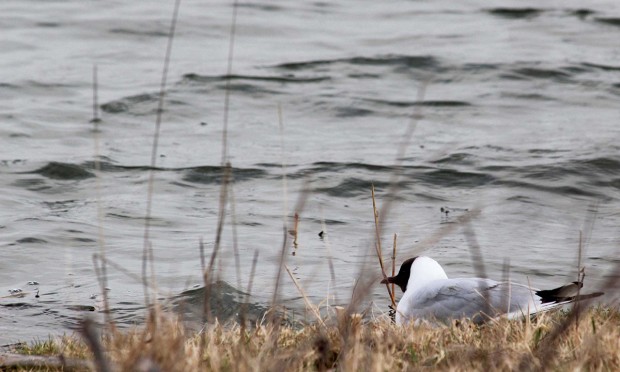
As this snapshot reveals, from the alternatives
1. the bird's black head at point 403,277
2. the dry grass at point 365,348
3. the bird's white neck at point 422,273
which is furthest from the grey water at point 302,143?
the dry grass at point 365,348

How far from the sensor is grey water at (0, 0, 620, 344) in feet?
23.1

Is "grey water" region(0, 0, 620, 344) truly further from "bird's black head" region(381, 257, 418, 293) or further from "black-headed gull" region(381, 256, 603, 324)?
"black-headed gull" region(381, 256, 603, 324)

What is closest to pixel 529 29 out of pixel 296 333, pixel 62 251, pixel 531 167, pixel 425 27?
pixel 425 27

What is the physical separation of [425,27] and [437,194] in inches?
259

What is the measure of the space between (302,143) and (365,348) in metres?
6.85

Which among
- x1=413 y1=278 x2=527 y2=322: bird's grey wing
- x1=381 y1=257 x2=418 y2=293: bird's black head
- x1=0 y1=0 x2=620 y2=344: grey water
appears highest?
x1=413 y1=278 x2=527 y2=322: bird's grey wing

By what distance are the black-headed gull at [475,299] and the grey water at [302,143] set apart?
1.64 ft

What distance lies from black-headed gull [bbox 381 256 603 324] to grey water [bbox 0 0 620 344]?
50 centimetres

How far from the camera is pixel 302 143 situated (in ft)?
35.2

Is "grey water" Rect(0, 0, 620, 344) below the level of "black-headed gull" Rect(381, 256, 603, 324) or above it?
below

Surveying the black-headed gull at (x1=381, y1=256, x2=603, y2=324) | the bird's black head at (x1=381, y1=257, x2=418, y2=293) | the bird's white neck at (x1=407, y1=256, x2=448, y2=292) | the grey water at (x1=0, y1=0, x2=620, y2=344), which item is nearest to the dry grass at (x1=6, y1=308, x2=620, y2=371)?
the black-headed gull at (x1=381, y1=256, x2=603, y2=324)

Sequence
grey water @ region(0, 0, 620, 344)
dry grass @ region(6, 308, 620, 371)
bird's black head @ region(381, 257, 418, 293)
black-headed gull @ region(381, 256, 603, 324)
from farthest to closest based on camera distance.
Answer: grey water @ region(0, 0, 620, 344) → bird's black head @ region(381, 257, 418, 293) → black-headed gull @ region(381, 256, 603, 324) → dry grass @ region(6, 308, 620, 371)

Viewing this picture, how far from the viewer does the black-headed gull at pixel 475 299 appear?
484cm

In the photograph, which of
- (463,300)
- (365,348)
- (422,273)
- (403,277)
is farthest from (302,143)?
(365,348)
